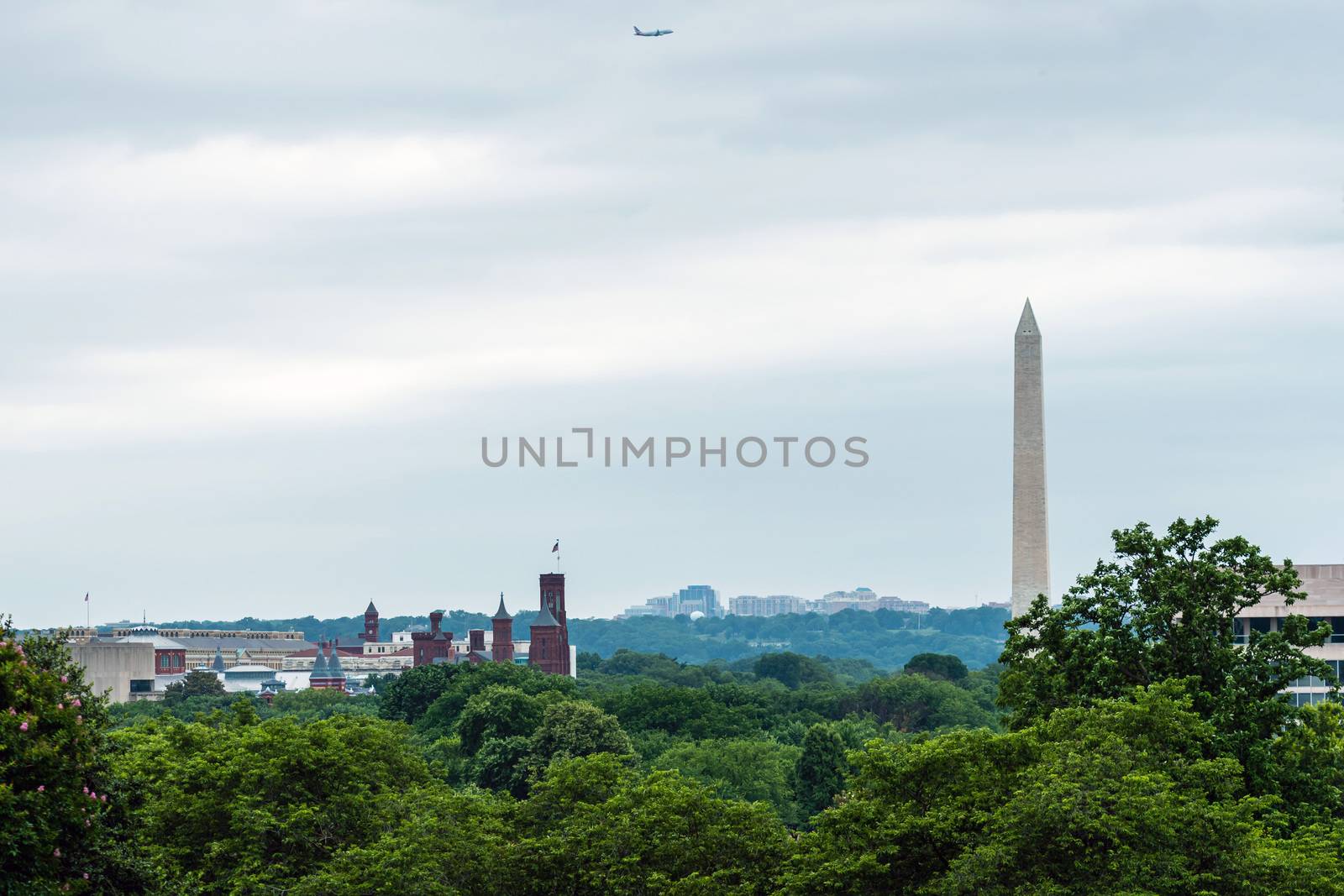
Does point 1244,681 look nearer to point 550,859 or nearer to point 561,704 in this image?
point 550,859

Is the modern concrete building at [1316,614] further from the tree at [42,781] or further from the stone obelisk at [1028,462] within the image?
the tree at [42,781]

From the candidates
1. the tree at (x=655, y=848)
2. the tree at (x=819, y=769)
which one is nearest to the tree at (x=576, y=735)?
the tree at (x=819, y=769)

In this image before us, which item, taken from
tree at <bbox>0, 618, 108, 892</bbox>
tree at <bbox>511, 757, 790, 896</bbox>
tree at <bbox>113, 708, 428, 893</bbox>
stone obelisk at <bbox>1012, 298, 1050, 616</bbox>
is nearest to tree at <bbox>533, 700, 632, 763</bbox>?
stone obelisk at <bbox>1012, 298, 1050, 616</bbox>

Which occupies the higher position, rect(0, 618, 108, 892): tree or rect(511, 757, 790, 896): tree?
rect(0, 618, 108, 892): tree

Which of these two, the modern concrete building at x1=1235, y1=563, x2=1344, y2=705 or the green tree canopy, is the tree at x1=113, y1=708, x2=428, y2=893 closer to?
the green tree canopy

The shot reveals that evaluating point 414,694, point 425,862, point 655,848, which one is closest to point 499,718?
point 414,694

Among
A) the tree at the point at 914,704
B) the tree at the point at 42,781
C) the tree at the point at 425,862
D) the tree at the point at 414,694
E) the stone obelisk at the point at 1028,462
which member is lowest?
the tree at the point at 914,704
